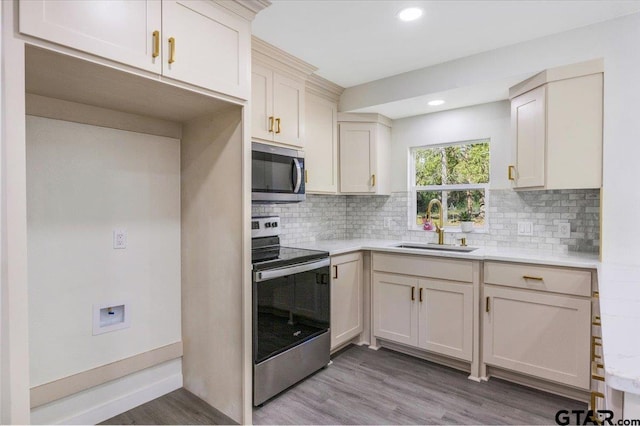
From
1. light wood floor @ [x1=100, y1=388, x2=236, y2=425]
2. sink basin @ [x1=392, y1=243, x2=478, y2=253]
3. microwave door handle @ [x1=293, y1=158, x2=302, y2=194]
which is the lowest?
light wood floor @ [x1=100, y1=388, x2=236, y2=425]

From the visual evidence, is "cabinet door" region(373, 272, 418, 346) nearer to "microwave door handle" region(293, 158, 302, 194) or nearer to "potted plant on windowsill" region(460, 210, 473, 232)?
"potted plant on windowsill" region(460, 210, 473, 232)

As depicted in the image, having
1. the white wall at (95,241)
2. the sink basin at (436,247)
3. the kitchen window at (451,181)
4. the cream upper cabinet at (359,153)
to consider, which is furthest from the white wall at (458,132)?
the white wall at (95,241)

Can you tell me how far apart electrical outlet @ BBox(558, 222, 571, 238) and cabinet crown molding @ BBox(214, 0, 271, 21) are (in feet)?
8.53

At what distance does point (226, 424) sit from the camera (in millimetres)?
1962

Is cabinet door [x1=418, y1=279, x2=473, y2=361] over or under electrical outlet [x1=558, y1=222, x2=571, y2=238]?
under

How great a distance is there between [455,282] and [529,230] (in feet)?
2.66

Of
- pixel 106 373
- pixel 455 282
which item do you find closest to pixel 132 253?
pixel 106 373

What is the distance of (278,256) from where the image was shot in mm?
2408

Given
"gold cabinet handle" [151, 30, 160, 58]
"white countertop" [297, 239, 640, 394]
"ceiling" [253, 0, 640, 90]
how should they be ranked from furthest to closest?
"ceiling" [253, 0, 640, 90] < "gold cabinet handle" [151, 30, 160, 58] < "white countertop" [297, 239, 640, 394]

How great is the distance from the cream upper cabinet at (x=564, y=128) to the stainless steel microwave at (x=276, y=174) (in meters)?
1.68

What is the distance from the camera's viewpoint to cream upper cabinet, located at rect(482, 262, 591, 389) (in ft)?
7.02

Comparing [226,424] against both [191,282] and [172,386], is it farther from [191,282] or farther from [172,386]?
[191,282]

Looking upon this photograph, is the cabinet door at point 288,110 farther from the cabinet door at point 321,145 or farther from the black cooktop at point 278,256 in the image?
the black cooktop at point 278,256

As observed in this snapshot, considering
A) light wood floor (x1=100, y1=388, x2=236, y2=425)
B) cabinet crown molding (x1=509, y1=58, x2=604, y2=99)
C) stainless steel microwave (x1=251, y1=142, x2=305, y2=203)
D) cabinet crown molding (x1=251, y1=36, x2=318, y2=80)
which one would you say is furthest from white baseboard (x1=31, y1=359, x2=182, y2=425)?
cabinet crown molding (x1=509, y1=58, x2=604, y2=99)
